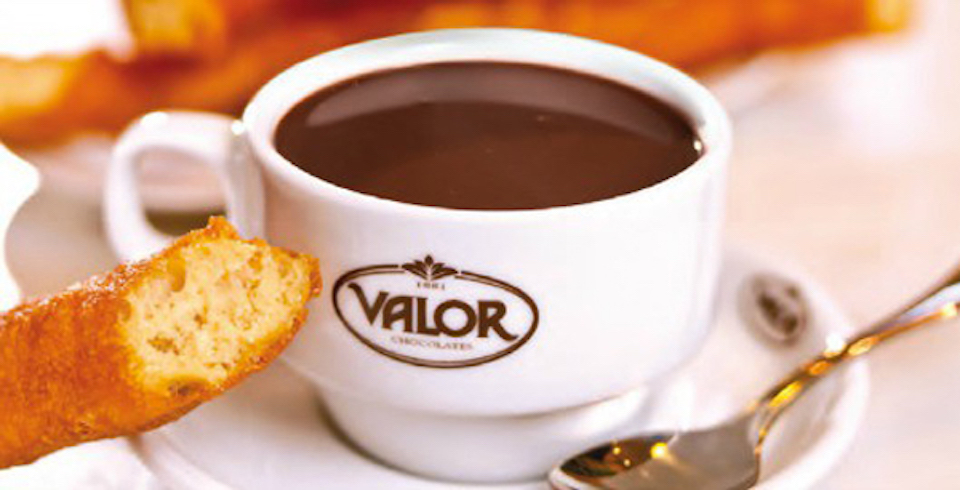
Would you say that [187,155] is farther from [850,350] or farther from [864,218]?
[864,218]

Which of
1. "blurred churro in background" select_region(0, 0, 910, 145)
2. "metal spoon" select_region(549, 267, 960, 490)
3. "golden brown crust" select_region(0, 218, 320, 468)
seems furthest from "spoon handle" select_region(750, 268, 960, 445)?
"blurred churro in background" select_region(0, 0, 910, 145)

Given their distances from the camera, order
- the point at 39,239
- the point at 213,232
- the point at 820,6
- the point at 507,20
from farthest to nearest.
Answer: the point at 820,6, the point at 507,20, the point at 39,239, the point at 213,232

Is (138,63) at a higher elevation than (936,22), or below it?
higher

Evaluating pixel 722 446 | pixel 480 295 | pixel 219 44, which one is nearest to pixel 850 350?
pixel 722 446

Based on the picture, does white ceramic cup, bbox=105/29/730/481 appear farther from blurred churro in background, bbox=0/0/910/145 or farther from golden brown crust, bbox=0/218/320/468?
blurred churro in background, bbox=0/0/910/145

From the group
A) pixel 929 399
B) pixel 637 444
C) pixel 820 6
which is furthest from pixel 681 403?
pixel 820 6

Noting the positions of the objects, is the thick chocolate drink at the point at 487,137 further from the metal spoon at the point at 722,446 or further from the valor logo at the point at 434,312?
the metal spoon at the point at 722,446

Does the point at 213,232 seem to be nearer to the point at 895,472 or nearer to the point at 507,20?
the point at 895,472
